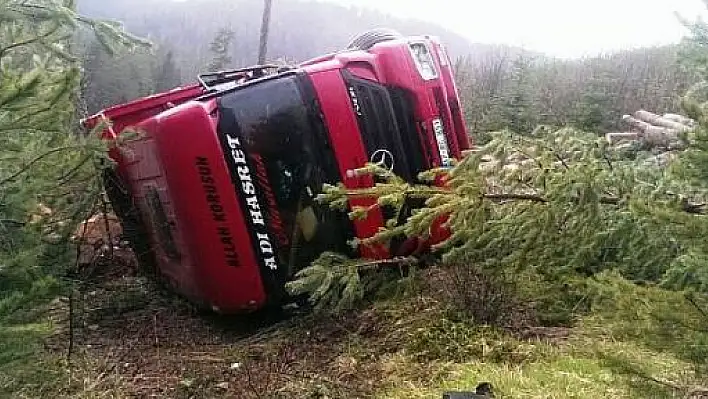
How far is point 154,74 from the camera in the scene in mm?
31078

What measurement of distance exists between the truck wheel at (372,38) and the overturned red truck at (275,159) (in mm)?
744

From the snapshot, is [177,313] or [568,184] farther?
[177,313]

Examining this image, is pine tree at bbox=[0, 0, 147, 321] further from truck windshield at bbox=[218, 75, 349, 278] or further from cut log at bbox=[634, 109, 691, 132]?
cut log at bbox=[634, 109, 691, 132]

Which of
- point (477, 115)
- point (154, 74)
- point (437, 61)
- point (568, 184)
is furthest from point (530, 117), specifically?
point (154, 74)

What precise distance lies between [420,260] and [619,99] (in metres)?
11.8

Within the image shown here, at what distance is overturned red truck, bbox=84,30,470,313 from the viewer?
16.1ft

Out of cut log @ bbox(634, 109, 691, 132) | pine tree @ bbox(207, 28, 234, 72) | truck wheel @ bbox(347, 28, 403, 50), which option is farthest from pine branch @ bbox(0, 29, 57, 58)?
pine tree @ bbox(207, 28, 234, 72)

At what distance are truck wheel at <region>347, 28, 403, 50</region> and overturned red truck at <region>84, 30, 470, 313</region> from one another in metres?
0.74

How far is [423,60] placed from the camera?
570cm

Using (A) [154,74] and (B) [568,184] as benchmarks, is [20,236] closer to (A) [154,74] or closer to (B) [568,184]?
(B) [568,184]

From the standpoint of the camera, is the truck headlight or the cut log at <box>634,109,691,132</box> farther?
the cut log at <box>634,109,691,132</box>

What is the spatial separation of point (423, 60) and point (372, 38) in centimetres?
89

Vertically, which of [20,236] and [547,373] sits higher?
[20,236]

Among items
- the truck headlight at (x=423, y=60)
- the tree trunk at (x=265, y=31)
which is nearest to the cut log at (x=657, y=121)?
the truck headlight at (x=423, y=60)
